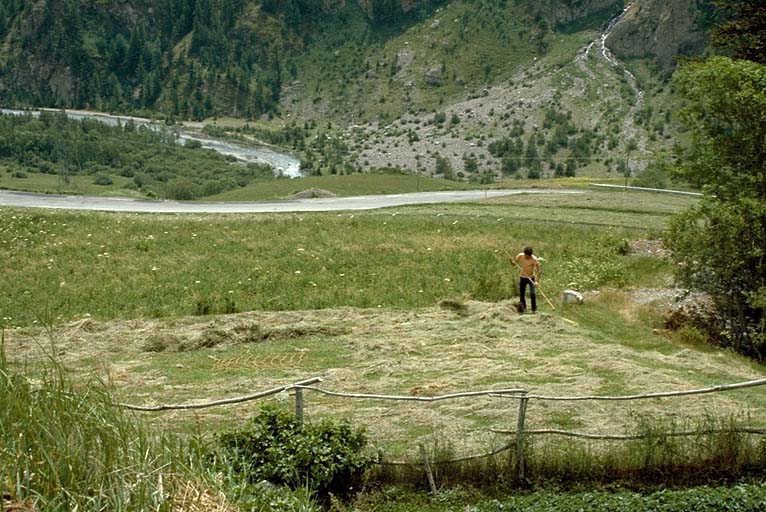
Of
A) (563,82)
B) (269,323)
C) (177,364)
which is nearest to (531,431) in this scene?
(177,364)

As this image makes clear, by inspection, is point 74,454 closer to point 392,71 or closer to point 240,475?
point 240,475

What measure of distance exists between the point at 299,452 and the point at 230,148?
122926mm

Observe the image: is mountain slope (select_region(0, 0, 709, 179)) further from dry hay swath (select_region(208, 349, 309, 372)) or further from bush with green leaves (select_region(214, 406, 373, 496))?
bush with green leaves (select_region(214, 406, 373, 496))

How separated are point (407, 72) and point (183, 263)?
11032 cm

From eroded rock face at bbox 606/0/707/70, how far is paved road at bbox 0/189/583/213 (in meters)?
71.5

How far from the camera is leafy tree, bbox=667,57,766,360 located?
2280 cm

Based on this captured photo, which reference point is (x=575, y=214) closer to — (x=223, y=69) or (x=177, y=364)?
(x=177, y=364)

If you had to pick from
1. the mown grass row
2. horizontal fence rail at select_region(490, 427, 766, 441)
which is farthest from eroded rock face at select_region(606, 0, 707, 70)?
the mown grass row

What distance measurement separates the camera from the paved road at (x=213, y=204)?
48656 mm

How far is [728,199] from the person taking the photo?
23.7m

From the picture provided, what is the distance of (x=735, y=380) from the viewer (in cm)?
1773

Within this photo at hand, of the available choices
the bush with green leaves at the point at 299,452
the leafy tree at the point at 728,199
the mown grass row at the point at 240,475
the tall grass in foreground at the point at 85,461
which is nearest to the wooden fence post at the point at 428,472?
the mown grass row at the point at 240,475

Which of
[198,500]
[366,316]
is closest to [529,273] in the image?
[366,316]

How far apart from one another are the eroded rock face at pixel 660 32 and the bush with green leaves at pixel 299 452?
113 meters
